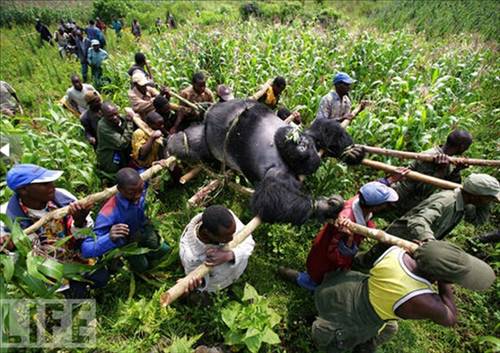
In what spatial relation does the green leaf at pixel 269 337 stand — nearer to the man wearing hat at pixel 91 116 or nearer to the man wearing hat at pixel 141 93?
the man wearing hat at pixel 141 93

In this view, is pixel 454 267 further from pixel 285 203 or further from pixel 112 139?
pixel 112 139

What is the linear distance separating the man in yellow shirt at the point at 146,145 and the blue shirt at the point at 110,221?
1130mm

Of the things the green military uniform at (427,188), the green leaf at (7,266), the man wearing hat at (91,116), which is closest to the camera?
the green leaf at (7,266)

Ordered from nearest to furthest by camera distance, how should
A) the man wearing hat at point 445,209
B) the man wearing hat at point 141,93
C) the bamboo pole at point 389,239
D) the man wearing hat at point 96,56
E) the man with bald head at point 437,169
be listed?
the bamboo pole at point 389,239 < the man wearing hat at point 445,209 < the man with bald head at point 437,169 < the man wearing hat at point 141,93 < the man wearing hat at point 96,56

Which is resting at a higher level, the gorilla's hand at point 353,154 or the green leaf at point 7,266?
the gorilla's hand at point 353,154

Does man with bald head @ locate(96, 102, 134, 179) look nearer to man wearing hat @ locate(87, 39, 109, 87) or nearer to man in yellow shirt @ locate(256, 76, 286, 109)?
man in yellow shirt @ locate(256, 76, 286, 109)

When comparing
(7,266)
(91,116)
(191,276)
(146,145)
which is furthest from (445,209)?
(91,116)

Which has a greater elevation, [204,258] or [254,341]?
[204,258]

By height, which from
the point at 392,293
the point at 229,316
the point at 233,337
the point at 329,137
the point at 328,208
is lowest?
the point at 233,337

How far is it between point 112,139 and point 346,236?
10.9 ft

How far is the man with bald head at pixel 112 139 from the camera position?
4071 mm

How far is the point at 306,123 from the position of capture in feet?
19.2

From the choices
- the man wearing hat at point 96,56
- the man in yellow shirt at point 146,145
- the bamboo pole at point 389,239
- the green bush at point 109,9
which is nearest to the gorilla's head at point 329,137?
the bamboo pole at point 389,239

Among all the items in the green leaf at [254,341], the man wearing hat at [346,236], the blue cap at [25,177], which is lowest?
the green leaf at [254,341]
